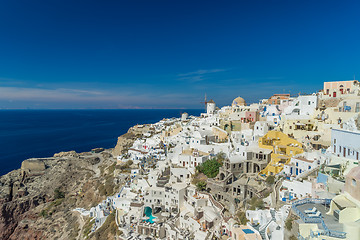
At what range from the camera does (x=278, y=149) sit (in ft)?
85.8

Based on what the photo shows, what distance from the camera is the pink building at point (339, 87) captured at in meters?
34.1

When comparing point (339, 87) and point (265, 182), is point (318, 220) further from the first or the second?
point (339, 87)

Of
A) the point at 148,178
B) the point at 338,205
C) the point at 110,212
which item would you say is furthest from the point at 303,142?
the point at 110,212

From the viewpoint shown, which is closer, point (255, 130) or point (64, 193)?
point (255, 130)

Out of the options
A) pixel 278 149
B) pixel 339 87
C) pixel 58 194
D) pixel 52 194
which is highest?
pixel 339 87

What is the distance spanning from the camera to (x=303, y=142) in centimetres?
2680

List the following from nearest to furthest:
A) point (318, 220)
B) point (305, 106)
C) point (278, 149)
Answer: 1. point (318, 220)
2. point (278, 149)
3. point (305, 106)

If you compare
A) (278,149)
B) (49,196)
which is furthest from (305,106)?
(49,196)

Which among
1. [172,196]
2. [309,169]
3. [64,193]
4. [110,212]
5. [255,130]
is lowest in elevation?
[64,193]

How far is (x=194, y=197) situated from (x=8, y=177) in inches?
2072

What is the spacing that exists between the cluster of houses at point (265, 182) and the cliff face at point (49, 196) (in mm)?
7481

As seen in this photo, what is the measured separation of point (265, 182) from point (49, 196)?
4797 centimetres

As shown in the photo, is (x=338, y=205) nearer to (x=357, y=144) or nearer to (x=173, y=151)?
(x=357, y=144)

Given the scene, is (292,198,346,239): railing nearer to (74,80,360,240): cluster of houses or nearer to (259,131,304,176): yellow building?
(74,80,360,240): cluster of houses
